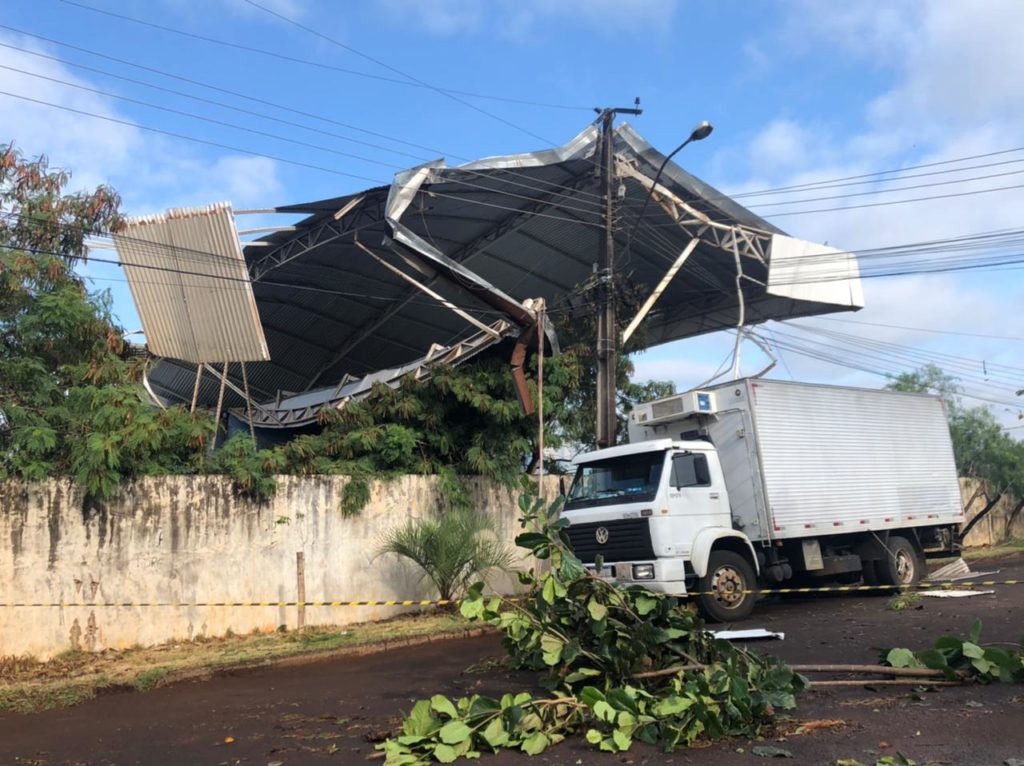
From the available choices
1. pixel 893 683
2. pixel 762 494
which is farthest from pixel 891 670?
pixel 762 494

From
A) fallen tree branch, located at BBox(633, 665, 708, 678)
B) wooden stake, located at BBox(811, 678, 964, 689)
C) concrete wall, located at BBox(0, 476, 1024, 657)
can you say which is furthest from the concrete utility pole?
fallen tree branch, located at BBox(633, 665, 708, 678)

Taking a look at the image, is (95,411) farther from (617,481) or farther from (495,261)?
(495,261)

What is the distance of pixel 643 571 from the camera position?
1062 cm

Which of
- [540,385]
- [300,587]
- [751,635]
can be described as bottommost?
[751,635]

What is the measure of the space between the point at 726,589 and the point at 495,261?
12.9 m

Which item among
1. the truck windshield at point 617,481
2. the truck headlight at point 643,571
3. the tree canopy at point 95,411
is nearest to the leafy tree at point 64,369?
the tree canopy at point 95,411

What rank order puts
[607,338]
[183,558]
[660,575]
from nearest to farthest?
[660,575] < [183,558] < [607,338]

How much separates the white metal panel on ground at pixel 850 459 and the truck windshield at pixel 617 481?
5.96ft

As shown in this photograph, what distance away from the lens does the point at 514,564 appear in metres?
15.2

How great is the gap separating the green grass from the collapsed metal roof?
663 cm

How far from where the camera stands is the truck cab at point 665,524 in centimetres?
1070

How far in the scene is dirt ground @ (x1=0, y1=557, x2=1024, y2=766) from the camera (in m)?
5.16

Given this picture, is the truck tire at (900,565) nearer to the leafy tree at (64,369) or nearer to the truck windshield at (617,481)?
the truck windshield at (617,481)

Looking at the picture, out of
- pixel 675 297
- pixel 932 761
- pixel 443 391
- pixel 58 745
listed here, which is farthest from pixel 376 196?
pixel 932 761
